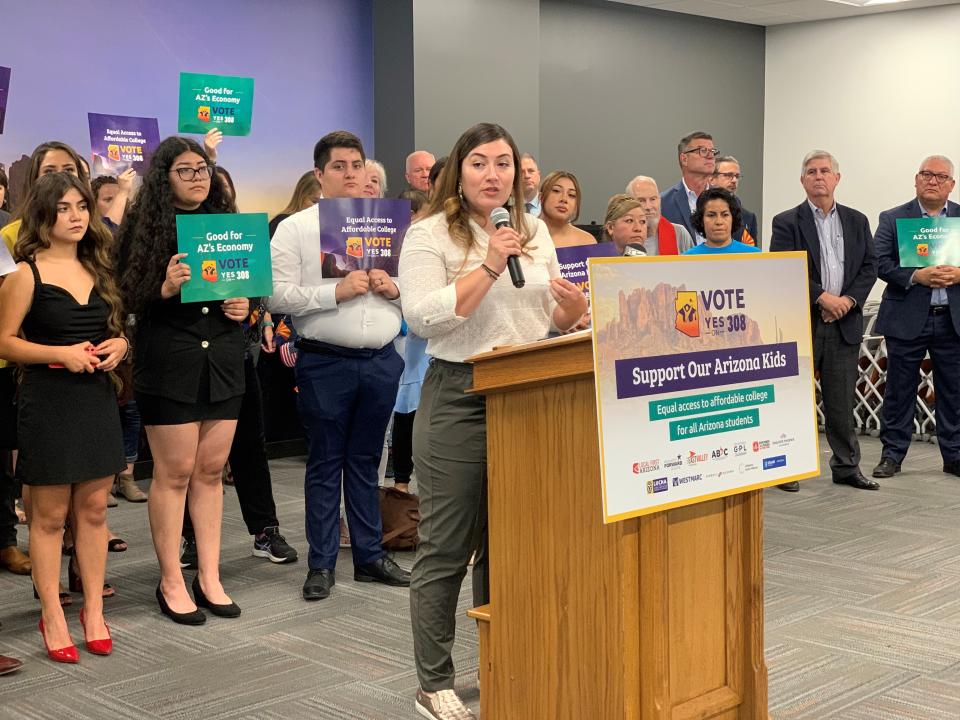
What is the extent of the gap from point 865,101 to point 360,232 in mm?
7014

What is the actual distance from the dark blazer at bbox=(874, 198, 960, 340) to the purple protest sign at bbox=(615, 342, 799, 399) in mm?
4202

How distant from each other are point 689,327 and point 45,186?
2072 millimetres

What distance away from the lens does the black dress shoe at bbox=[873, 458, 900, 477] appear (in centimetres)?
619

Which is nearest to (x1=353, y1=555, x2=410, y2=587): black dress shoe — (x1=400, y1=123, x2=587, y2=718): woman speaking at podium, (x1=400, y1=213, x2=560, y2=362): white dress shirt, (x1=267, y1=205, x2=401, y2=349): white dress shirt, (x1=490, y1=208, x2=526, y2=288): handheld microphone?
(x1=267, y1=205, x2=401, y2=349): white dress shirt

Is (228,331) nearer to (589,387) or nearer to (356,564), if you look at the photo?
(356,564)

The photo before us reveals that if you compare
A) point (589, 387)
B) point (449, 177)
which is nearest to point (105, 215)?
point (449, 177)

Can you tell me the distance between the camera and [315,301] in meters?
3.86

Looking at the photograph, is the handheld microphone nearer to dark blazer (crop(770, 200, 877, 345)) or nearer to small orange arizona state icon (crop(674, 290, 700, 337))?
small orange arizona state icon (crop(674, 290, 700, 337))

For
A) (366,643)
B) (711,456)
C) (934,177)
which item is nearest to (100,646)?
(366,643)

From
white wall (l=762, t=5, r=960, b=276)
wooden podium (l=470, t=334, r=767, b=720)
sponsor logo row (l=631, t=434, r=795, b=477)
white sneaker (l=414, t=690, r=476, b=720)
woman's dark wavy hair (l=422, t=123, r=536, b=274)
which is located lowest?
white sneaker (l=414, t=690, r=476, b=720)

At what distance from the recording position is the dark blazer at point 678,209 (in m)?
6.20

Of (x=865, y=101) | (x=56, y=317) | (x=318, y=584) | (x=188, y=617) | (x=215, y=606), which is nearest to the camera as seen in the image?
(x=56, y=317)

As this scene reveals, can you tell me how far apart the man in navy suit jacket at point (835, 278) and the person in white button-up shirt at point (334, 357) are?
2.65 metres

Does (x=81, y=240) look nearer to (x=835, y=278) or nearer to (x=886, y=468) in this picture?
(x=835, y=278)
